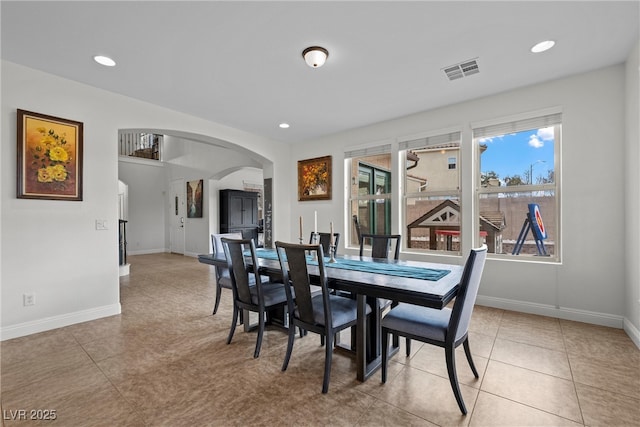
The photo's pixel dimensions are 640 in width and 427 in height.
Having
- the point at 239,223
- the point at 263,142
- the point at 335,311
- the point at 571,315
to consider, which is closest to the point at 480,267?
the point at 335,311

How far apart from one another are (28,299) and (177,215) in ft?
20.3

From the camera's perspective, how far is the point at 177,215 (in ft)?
28.9

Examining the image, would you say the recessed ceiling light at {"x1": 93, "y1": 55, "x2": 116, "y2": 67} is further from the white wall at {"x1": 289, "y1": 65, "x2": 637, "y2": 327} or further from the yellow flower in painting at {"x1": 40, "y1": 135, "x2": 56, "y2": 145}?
the white wall at {"x1": 289, "y1": 65, "x2": 637, "y2": 327}

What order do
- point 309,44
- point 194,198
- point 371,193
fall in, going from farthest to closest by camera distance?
point 194,198, point 371,193, point 309,44

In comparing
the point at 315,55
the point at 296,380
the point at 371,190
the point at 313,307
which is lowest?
the point at 296,380

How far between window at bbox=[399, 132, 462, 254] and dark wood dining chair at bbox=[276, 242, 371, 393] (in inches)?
99.0

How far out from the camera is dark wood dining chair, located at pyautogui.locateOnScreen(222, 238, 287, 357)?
7.88ft

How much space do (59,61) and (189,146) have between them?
5749 mm

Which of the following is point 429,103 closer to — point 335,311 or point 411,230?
point 411,230

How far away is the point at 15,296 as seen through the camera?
279 centimetres

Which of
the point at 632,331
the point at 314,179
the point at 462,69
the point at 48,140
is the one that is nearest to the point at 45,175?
the point at 48,140

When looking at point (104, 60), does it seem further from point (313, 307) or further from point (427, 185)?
point (427, 185)

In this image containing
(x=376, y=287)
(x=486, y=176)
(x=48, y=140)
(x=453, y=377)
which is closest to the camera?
(x=453, y=377)

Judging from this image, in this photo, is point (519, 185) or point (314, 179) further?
point (314, 179)
